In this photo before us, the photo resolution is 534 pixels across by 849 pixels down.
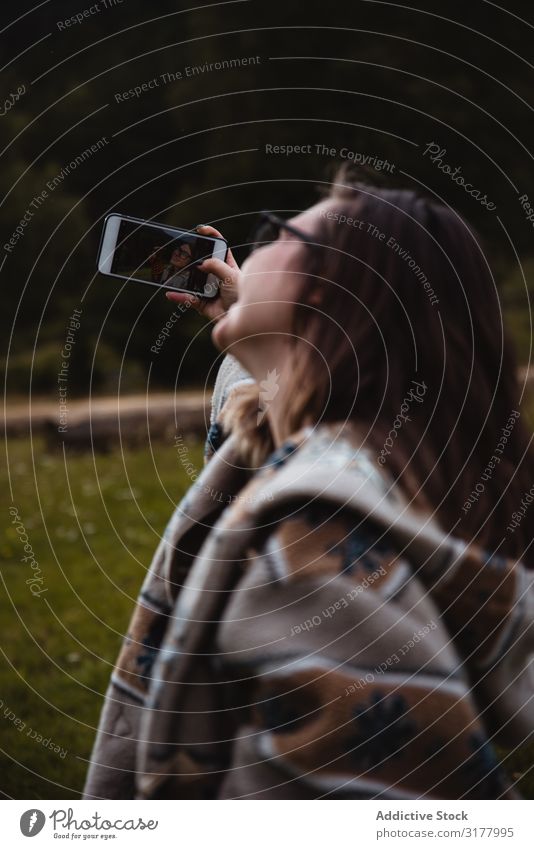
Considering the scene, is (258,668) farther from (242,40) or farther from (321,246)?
(242,40)

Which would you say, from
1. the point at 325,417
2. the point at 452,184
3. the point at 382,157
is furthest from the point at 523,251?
the point at 325,417

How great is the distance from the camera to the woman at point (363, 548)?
0.74 metres

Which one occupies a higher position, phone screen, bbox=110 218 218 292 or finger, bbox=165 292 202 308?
phone screen, bbox=110 218 218 292

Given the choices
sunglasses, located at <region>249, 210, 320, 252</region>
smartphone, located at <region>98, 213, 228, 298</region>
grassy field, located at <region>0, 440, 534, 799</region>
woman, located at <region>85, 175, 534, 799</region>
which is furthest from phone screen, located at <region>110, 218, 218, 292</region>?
grassy field, located at <region>0, 440, 534, 799</region>

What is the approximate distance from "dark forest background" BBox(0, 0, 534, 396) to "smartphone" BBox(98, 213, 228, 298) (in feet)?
5.39

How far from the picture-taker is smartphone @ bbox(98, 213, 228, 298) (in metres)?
1.13

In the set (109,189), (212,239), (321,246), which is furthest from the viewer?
(109,189)

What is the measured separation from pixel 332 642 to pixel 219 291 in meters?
0.58

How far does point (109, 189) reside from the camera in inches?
170

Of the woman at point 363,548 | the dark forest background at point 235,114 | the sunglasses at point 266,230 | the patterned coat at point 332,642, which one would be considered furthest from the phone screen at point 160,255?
the dark forest background at point 235,114

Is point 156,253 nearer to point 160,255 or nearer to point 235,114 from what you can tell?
point 160,255

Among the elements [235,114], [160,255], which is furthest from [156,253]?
[235,114]

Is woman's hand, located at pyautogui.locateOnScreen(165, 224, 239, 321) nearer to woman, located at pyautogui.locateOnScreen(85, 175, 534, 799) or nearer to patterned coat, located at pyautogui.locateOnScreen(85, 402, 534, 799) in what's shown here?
woman, located at pyautogui.locateOnScreen(85, 175, 534, 799)
